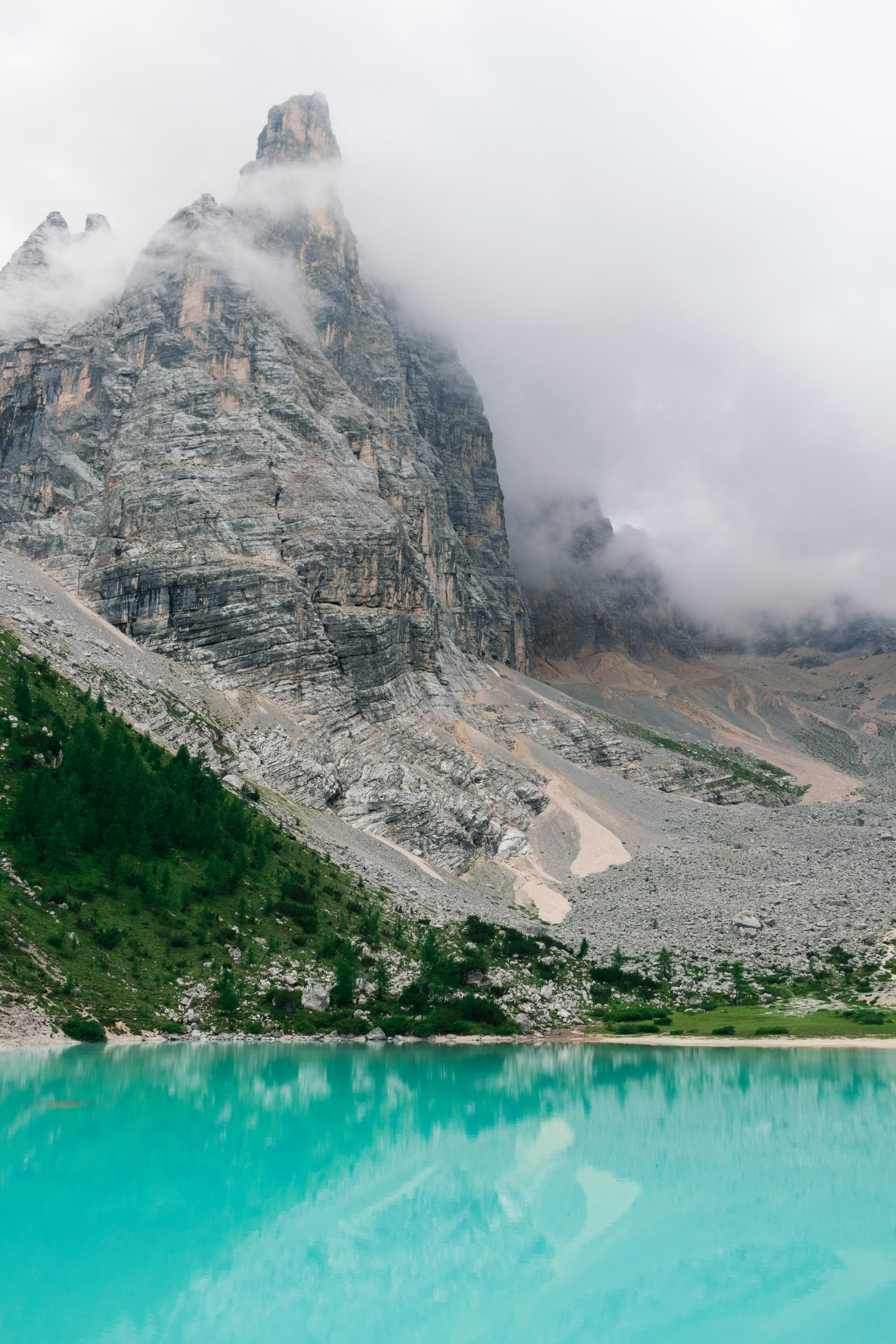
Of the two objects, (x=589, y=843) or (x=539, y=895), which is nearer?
(x=539, y=895)

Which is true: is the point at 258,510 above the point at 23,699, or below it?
above

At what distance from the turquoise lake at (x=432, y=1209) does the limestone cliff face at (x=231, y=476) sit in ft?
263

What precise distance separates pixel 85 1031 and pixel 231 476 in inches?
3855

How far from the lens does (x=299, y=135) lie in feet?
615

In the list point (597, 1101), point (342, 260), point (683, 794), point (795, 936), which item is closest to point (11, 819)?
point (597, 1101)

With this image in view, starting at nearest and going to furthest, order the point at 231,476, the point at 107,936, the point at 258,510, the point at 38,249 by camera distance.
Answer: the point at 107,936 → the point at 258,510 → the point at 231,476 → the point at 38,249

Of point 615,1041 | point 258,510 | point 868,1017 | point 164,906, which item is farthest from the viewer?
point 258,510

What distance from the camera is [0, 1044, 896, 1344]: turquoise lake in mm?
17719

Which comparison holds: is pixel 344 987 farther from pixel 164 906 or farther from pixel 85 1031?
pixel 85 1031

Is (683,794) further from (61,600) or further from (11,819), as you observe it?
(11,819)

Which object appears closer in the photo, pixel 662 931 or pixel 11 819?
pixel 11 819

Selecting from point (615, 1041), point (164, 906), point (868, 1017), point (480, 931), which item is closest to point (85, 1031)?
point (164, 906)

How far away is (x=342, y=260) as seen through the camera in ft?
606

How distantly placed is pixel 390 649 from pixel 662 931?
6144cm
